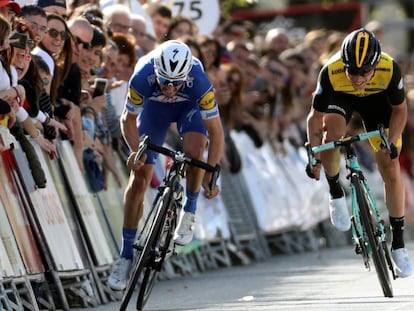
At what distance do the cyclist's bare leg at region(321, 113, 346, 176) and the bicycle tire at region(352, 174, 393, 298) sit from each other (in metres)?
0.44

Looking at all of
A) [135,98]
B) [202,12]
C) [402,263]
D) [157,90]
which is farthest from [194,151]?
[202,12]

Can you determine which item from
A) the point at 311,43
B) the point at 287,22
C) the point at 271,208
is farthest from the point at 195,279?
the point at 287,22

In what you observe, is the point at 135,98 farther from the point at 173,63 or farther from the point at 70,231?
the point at 70,231

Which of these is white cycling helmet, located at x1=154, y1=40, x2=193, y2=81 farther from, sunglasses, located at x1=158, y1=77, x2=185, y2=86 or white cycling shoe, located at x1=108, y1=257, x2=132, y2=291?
white cycling shoe, located at x1=108, y1=257, x2=132, y2=291

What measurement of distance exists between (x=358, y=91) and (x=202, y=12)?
6.88 metres

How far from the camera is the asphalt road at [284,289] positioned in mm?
12249

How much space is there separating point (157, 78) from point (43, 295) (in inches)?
89.3

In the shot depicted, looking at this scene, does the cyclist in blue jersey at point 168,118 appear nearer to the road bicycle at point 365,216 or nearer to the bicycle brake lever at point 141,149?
the bicycle brake lever at point 141,149

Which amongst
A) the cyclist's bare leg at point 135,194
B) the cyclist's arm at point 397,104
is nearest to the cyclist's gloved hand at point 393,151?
the cyclist's arm at point 397,104

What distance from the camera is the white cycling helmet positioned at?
38.6ft

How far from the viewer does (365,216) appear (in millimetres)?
12367

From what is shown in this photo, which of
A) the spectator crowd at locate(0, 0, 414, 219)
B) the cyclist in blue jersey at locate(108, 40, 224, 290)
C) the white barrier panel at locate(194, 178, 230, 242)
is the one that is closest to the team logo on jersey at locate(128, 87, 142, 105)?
the cyclist in blue jersey at locate(108, 40, 224, 290)

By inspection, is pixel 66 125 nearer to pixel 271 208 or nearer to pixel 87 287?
pixel 87 287

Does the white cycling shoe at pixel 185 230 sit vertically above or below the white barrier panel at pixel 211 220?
above
